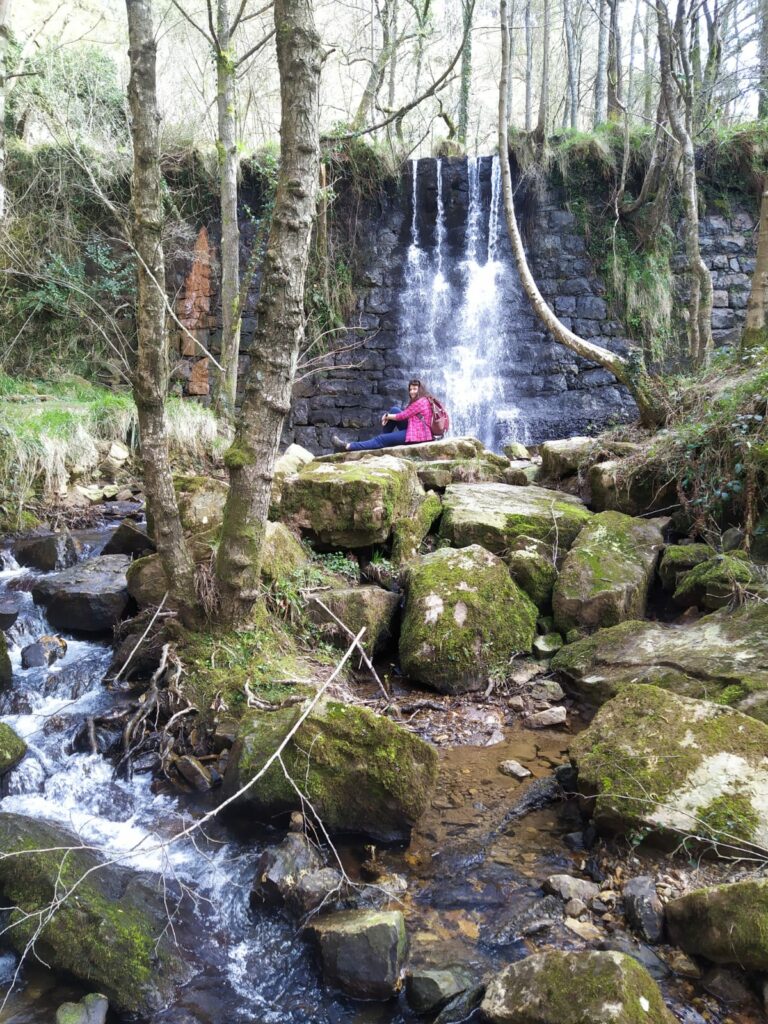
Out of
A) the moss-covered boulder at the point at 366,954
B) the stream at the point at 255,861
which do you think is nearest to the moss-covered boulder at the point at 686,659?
the stream at the point at 255,861

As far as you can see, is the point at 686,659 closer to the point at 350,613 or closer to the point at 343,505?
the point at 350,613

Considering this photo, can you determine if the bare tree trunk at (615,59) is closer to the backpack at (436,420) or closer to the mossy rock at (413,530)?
the backpack at (436,420)

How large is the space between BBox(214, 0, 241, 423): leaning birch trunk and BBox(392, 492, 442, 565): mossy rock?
357cm

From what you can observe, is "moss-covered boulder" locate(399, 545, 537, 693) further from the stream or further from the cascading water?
the cascading water

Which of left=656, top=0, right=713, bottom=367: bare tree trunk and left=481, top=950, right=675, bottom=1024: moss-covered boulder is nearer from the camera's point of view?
left=481, top=950, right=675, bottom=1024: moss-covered boulder

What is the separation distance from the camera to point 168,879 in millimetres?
2887

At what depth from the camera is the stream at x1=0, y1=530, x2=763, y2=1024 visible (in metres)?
2.34

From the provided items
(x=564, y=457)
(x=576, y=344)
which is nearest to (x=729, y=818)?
(x=564, y=457)

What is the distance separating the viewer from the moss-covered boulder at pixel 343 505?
508cm

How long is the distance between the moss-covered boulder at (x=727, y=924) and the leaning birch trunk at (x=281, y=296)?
2.56m

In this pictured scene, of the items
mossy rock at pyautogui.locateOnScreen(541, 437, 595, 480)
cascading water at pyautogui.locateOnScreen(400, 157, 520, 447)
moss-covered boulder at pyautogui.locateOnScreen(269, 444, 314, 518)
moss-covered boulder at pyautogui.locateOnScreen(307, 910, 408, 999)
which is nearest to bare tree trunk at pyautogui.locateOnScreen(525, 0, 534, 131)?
cascading water at pyautogui.locateOnScreen(400, 157, 520, 447)

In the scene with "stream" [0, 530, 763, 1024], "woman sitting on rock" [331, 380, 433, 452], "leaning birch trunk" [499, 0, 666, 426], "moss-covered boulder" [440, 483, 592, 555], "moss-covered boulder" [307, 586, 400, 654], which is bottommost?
"stream" [0, 530, 763, 1024]

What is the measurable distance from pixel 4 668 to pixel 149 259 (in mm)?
2542

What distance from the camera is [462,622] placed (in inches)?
179
